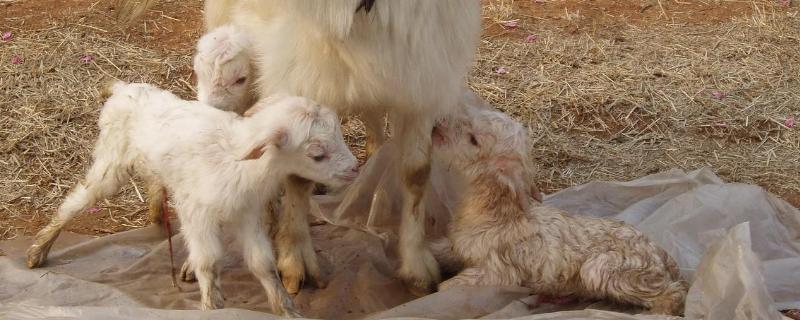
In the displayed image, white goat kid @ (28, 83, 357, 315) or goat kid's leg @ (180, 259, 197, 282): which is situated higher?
white goat kid @ (28, 83, 357, 315)

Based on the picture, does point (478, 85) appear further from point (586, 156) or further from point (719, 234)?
point (719, 234)

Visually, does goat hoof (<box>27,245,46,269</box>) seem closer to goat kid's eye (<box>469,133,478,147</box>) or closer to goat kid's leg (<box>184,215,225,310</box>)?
goat kid's leg (<box>184,215,225,310</box>)

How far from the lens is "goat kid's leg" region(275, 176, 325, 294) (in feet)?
14.7

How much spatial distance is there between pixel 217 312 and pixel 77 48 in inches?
158

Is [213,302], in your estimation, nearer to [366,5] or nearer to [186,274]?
[186,274]

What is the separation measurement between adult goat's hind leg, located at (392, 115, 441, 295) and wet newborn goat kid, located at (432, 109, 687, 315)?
0.30 ft

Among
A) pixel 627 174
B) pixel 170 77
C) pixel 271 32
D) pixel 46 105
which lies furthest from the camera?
pixel 170 77

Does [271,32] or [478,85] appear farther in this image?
[478,85]

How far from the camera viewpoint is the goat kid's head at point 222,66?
4.30m

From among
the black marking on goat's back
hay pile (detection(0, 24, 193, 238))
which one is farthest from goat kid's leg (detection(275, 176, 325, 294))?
hay pile (detection(0, 24, 193, 238))

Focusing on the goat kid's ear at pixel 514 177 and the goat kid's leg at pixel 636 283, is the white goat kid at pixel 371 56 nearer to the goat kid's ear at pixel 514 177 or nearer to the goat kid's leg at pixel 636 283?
the goat kid's ear at pixel 514 177

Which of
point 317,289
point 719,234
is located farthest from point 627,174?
point 317,289

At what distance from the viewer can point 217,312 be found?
357cm

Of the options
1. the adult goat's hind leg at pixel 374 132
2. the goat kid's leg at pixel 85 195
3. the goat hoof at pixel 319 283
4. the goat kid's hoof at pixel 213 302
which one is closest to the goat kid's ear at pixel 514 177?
the adult goat's hind leg at pixel 374 132
